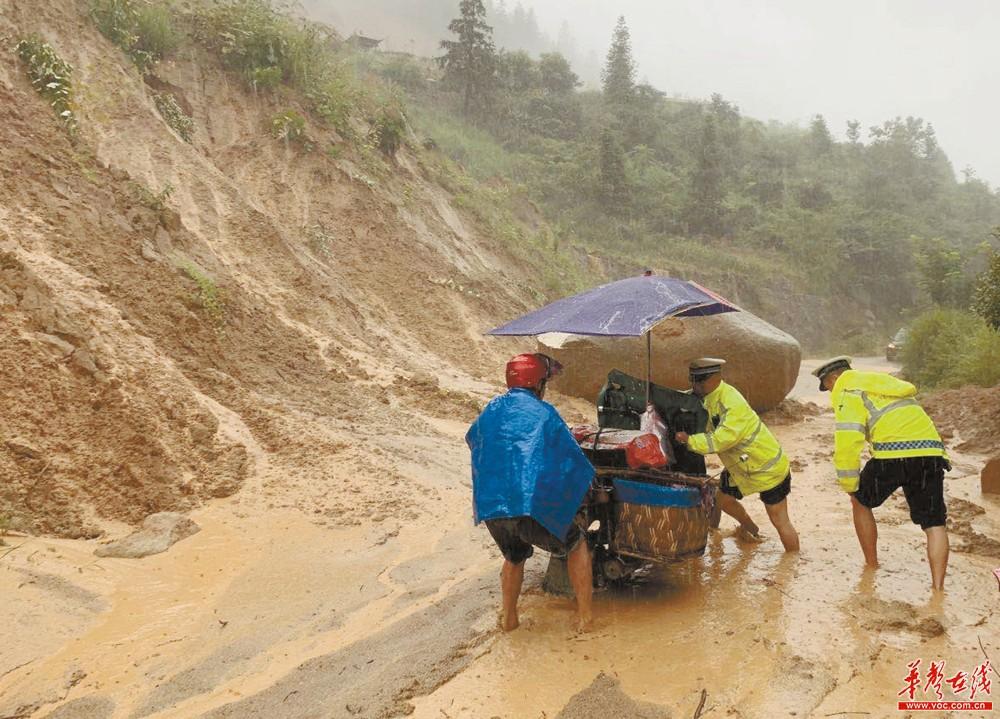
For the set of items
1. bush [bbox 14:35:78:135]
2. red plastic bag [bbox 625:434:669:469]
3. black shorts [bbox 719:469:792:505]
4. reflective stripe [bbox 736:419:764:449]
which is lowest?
black shorts [bbox 719:469:792:505]

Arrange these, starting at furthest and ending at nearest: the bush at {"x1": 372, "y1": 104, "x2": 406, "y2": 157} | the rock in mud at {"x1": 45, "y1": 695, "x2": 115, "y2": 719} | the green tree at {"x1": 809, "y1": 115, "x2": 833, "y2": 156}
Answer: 1. the green tree at {"x1": 809, "y1": 115, "x2": 833, "y2": 156}
2. the bush at {"x1": 372, "y1": 104, "x2": 406, "y2": 157}
3. the rock in mud at {"x1": 45, "y1": 695, "x2": 115, "y2": 719}

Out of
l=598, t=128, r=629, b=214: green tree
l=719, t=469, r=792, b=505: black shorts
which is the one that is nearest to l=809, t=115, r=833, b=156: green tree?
l=598, t=128, r=629, b=214: green tree

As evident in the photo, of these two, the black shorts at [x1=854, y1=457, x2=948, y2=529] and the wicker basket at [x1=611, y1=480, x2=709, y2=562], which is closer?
the wicker basket at [x1=611, y1=480, x2=709, y2=562]

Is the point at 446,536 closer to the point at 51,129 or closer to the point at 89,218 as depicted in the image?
the point at 89,218

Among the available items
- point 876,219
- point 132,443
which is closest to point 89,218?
point 132,443

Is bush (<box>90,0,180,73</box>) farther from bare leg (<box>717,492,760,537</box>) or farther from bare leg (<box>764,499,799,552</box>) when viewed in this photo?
bare leg (<box>764,499,799,552</box>)

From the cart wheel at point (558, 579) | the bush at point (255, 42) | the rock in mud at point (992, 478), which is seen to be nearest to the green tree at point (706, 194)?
the bush at point (255, 42)

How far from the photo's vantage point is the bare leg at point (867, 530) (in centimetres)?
411

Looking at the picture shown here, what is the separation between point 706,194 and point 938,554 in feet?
95.2

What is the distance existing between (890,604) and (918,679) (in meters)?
0.79

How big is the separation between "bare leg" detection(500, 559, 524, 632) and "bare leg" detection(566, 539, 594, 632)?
0.26 m

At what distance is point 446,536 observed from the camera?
5.27 m

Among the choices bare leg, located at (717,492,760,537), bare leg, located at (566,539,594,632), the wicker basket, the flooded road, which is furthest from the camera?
bare leg, located at (717,492,760,537)

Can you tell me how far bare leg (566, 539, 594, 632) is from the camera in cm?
347
